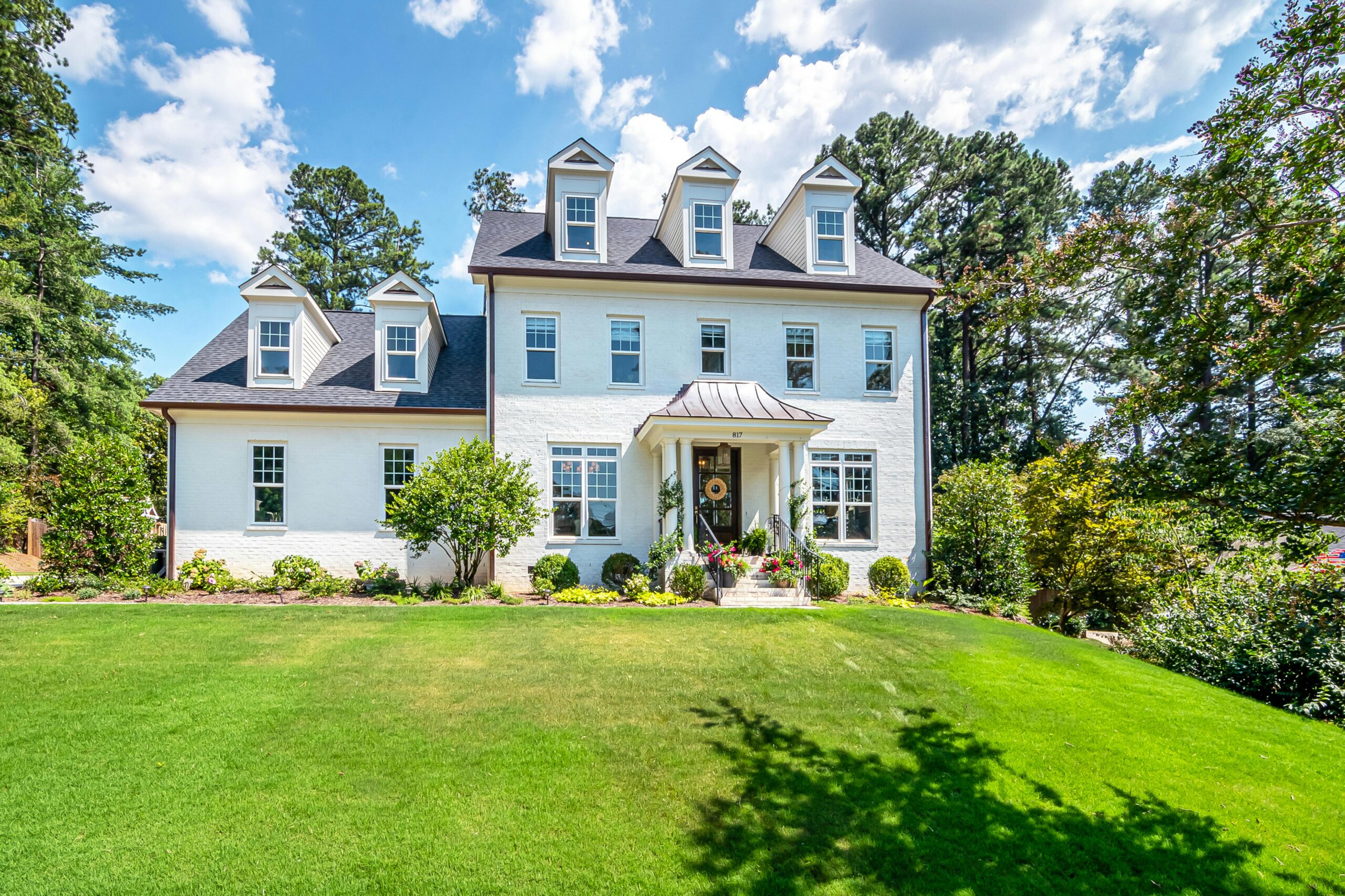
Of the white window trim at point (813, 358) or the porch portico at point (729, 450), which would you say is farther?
the white window trim at point (813, 358)

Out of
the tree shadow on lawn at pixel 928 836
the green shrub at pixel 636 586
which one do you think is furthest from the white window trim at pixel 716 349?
the tree shadow on lawn at pixel 928 836

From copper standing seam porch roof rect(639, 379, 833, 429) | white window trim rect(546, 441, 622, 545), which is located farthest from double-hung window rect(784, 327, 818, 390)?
white window trim rect(546, 441, 622, 545)

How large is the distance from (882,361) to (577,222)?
27.1 ft

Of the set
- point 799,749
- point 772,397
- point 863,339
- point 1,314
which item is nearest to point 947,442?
point 863,339

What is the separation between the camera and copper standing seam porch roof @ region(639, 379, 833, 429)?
13.2 meters

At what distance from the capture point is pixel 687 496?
43.6ft

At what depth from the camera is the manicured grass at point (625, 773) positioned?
3895 mm

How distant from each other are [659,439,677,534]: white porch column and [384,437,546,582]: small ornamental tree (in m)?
2.75

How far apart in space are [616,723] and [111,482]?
1236cm

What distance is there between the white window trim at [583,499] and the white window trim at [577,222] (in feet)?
A: 15.3

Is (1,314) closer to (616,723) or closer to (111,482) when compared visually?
(111,482)

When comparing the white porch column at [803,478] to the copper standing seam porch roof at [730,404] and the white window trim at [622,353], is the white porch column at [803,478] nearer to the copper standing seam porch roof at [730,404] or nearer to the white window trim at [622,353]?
the copper standing seam porch roof at [730,404]

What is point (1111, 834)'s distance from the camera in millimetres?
4547

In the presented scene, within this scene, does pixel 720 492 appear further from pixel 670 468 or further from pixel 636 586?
pixel 636 586
